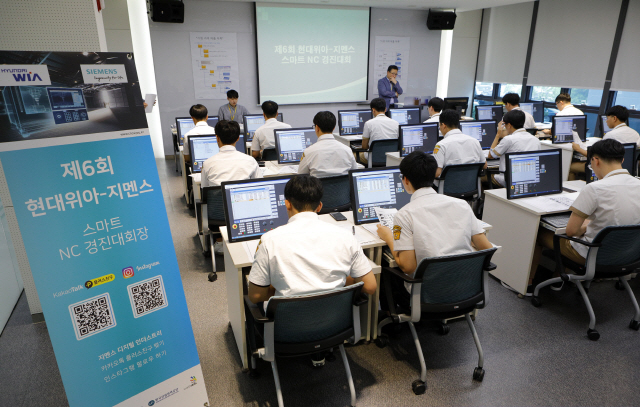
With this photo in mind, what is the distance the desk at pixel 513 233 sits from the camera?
3.31 m

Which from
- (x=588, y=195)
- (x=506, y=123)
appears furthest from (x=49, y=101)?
(x=506, y=123)

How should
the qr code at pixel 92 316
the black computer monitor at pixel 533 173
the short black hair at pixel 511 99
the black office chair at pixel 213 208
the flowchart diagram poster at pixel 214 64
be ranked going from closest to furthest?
the qr code at pixel 92 316
the black computer monitor at pixel 533 173
the black office chair at pixel 213 208
the short black hair at pixel 511 99
the flowchart diagram poster at pixel 214 64

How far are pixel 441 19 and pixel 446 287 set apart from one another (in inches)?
347

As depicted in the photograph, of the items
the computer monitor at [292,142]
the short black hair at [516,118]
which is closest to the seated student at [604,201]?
the short black hair at [516,118]

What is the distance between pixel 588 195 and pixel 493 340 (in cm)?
122

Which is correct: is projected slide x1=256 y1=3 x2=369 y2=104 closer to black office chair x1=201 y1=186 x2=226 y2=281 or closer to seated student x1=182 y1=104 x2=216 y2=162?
seated student x1=182 y1=104 x2=216 y2=162

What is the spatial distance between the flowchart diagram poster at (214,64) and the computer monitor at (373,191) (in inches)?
249

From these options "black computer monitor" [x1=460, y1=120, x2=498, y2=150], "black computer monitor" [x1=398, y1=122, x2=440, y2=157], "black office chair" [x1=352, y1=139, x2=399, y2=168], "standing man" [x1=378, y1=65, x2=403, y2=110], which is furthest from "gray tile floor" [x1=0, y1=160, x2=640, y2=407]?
"standing man" [x1=378, y1=65, x2=403, y2=110]

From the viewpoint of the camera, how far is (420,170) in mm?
2387

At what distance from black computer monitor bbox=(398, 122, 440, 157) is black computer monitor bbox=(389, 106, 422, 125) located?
1681mm

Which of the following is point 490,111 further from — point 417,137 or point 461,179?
point 461,179

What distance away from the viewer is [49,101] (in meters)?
1.72

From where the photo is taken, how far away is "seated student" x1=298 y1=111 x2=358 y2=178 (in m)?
3.82

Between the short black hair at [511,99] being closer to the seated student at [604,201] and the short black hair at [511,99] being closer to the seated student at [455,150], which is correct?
the seated student at [455,150]
